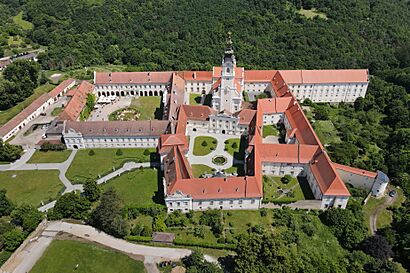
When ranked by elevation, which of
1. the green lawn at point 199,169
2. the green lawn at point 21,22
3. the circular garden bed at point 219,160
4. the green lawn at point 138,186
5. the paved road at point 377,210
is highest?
the green lawn at point 21,22

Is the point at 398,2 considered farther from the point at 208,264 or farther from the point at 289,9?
the point at 208,264

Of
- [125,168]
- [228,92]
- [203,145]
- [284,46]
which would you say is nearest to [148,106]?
[203,145]

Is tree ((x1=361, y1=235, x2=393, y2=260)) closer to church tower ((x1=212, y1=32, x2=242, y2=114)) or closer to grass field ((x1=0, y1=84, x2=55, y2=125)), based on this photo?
church tower ((x1=212, y1=32, x2=242, y2=114))

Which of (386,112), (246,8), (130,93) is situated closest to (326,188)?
(386,112)

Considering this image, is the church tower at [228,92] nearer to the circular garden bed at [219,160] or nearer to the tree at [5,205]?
the circular garden bed at [219,160]

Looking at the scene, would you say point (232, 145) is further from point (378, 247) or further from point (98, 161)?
point (378, 247)

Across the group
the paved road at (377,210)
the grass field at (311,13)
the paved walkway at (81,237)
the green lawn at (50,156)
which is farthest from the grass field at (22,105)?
the grass field at (311,13)

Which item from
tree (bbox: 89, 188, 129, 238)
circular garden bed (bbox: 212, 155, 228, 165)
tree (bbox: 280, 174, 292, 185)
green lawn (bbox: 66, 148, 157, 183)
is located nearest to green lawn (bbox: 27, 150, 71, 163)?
green lawn (bbox: 66, 148, 157, 183)
